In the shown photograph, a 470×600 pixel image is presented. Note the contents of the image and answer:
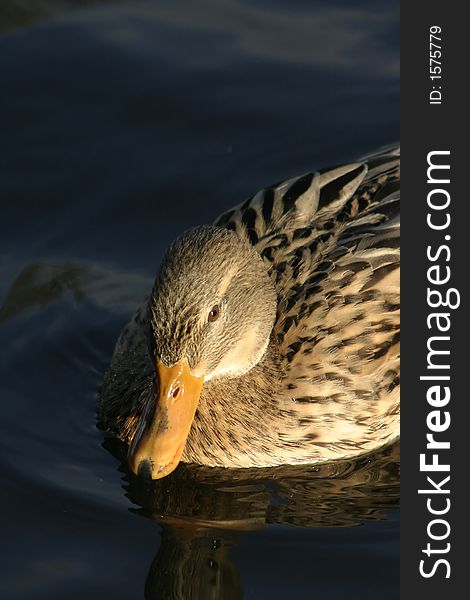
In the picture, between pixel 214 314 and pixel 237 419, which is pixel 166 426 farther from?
pixel 237 419

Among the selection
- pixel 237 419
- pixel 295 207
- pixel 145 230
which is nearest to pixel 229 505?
pixel 237 419

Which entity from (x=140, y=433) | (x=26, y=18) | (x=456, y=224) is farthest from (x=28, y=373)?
(x=26, y=18)

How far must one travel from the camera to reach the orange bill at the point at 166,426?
7570 mm

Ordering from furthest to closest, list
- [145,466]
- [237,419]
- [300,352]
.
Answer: [237,419]
[300,352]
[145,466]

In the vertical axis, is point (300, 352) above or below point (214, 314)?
above

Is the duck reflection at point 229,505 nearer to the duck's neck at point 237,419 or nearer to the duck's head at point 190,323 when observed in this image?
the duck's neck at point 237,419

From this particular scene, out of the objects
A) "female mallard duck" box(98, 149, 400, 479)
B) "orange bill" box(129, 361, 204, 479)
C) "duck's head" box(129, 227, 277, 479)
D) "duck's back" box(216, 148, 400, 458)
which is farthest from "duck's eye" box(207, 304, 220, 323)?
"duck's back" box(216, 148, 400, 458)

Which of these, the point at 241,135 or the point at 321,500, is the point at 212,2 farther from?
the point at 321,500

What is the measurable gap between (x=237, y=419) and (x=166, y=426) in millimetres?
777

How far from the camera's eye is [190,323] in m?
7.44

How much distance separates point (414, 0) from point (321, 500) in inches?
141

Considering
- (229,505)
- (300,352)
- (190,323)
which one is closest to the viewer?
(190,323)

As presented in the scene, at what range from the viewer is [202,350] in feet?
24.9

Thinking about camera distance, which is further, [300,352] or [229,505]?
[300,352]
